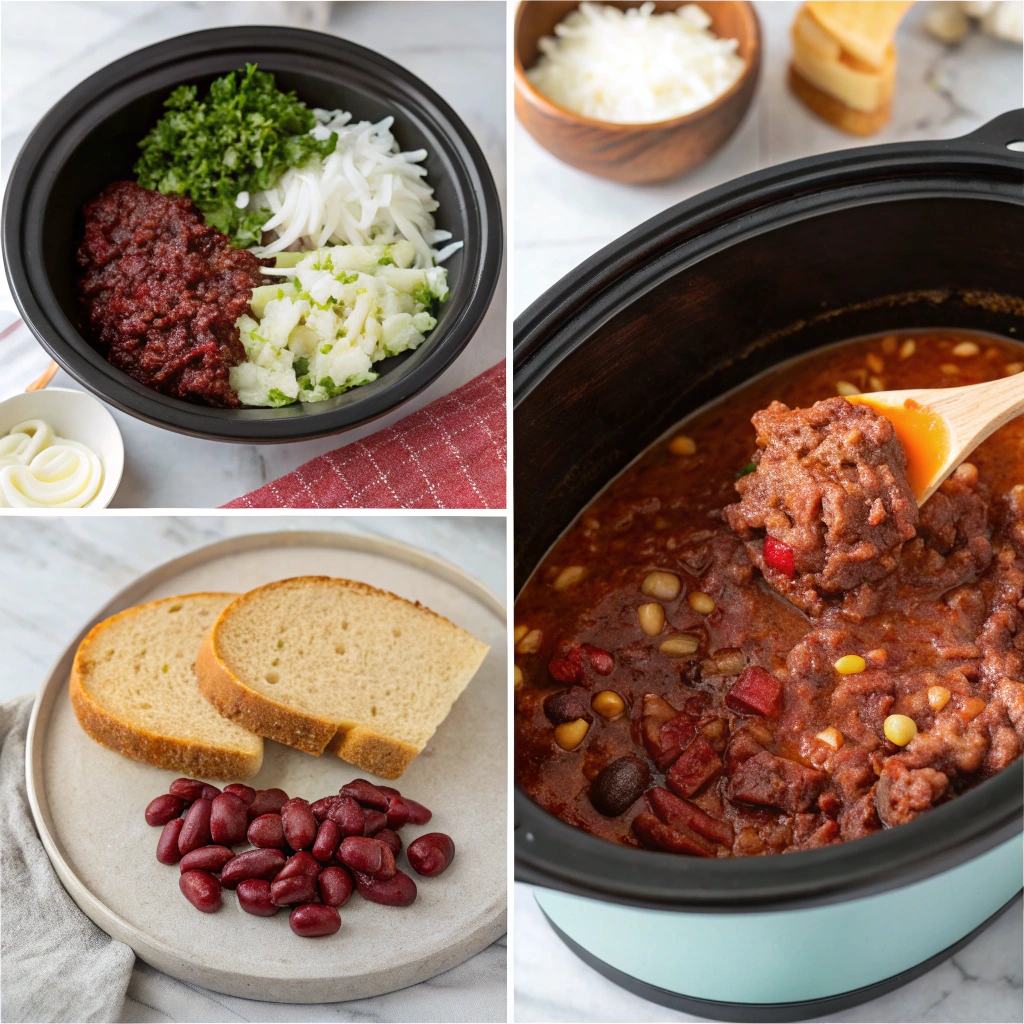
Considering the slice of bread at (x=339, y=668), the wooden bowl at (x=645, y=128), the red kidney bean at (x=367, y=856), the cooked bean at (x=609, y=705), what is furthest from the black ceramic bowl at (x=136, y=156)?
the red kidney bean at (x=367, y=856)

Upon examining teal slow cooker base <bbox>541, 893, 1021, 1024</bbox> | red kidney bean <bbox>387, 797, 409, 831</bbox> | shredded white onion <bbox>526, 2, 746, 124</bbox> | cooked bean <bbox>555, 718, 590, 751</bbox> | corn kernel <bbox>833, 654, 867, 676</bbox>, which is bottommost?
teal slow cooker base <bbox>541, 893, 1021, 1024</bbox>

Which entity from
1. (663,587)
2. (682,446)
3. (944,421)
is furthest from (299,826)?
(944,421)

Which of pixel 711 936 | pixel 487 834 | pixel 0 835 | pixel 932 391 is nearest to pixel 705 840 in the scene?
pixel 711 936

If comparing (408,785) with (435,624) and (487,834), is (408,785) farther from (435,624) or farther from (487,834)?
(435,624)

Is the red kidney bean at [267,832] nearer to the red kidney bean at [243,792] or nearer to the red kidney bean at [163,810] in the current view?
the red kidney bean at [243,792]

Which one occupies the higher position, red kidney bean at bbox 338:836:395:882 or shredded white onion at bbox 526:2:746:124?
shredded white onion at bbox 526:2:746:124

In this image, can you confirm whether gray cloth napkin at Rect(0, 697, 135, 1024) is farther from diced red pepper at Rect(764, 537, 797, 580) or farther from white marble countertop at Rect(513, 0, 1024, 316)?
white marble countertop at Rect(513, 0, 1024, 316)

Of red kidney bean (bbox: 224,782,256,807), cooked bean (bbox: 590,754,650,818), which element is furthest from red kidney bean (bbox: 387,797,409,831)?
cooked bean (bbox: 590,754,650,818)
